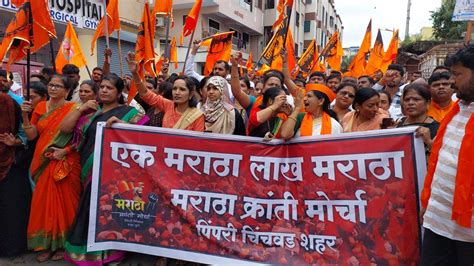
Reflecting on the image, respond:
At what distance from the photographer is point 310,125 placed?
2.75 meters

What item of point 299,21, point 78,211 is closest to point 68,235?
point 78,211

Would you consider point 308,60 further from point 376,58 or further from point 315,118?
point 315,118

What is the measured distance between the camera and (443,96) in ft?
9.90

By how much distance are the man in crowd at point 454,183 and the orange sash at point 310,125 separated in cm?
91

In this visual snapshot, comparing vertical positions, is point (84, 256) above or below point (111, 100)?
below

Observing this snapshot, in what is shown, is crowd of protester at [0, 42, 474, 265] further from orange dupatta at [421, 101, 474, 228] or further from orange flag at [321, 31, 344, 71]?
orange flag at [321, 31, 344, 71]

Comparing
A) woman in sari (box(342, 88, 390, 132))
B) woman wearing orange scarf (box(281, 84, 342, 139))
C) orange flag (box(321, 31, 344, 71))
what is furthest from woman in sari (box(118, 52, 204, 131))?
orange flag (box(321, 31, 344, 71))

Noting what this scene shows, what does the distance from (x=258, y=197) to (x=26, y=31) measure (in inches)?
105

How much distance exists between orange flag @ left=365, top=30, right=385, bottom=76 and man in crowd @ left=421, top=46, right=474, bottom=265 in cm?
616

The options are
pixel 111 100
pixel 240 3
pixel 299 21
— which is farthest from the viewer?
pixel 299 21

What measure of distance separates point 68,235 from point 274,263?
171 centimetres

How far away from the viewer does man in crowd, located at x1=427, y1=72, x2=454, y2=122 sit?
3.00 meters

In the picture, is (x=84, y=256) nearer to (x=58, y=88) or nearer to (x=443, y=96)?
(x=58, y=88)

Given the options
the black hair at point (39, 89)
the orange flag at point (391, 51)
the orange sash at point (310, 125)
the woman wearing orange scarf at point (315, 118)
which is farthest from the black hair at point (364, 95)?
the orange flag at point (391, 51)
